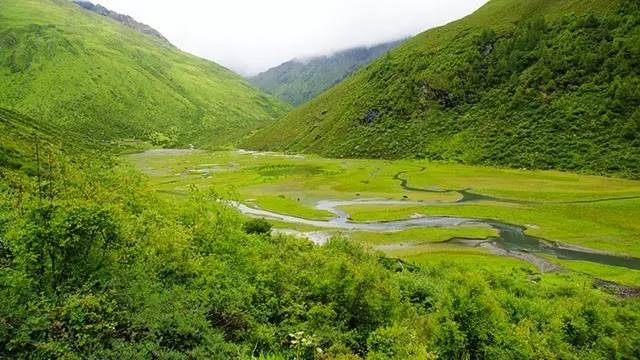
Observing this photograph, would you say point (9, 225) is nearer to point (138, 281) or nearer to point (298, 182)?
point (138, 281)

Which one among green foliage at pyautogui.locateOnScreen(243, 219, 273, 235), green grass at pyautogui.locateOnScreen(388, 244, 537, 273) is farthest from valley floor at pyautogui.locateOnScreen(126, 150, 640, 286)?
green foliage at pyautogui.locateOnScreen(243, 219, 273, 235)

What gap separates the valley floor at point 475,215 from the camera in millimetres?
86312

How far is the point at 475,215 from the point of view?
118812 millimetres

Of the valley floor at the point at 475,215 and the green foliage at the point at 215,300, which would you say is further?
the valley floor at the point at 475,215

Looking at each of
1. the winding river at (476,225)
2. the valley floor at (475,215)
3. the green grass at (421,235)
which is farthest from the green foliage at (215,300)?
the green grass at (421,235)

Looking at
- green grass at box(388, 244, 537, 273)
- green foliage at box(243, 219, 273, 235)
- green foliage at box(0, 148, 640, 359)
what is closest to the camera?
green foliage at box(0, 148, 640, 359)

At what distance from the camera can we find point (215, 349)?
87.8ft

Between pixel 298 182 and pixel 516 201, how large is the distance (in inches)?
3141

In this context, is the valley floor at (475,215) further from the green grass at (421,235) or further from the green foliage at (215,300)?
the green foliage at (215,300)

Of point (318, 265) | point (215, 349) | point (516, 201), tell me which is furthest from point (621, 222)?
point (215, 349)

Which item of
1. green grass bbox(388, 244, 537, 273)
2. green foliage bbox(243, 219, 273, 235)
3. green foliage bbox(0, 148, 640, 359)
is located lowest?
green grass bbox(388, 244, 537, 273)

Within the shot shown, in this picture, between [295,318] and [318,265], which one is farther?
[318,265]

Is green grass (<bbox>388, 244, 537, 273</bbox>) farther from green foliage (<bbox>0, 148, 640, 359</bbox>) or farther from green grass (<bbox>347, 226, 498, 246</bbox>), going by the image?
green foliage (<bbox>0, 148, 640, 359</bbox>)

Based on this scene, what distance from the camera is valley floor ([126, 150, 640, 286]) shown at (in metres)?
86.3
